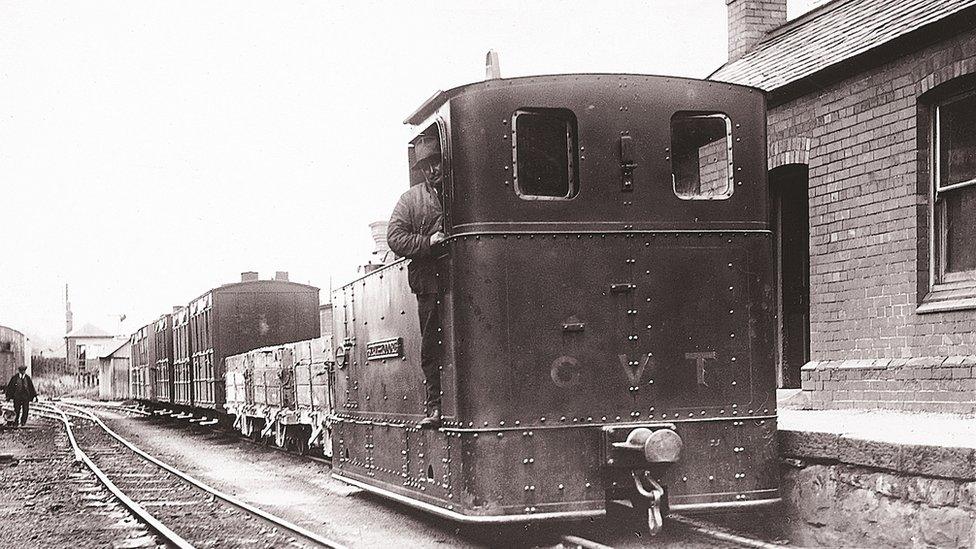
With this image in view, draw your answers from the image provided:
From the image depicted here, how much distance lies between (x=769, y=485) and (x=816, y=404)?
316cm

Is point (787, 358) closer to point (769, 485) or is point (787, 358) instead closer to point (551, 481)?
point (769, 485)

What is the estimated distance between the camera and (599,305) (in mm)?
6352

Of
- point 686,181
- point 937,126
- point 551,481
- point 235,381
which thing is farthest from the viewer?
point 235,381

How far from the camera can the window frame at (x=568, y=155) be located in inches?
250

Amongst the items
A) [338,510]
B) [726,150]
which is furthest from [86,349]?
[726,150]

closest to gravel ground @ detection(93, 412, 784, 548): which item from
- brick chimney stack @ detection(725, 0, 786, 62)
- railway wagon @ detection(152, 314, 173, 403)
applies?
brick chimney stack @ detection(725, 0, 786, 62)

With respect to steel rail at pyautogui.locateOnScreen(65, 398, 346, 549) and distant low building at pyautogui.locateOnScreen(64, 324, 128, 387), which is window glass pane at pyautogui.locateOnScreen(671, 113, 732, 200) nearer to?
steel rail at pyautogui.locateOnScreen(65, 398, 346, 549)

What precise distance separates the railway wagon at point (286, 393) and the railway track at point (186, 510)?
1698 millimetres

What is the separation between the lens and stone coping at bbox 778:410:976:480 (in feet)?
18.0

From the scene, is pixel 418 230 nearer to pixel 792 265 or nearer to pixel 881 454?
pixel 881 454

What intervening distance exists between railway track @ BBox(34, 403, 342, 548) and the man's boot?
1056 millimetres

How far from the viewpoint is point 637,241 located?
6.43m

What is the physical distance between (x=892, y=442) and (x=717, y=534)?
1.26 meters

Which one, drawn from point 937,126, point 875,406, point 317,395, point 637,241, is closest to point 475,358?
point 637,241
